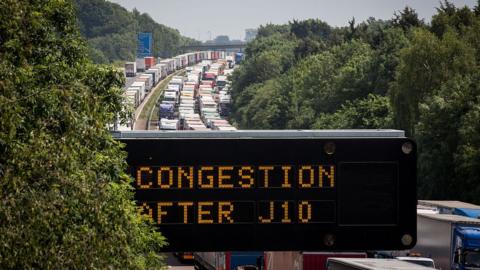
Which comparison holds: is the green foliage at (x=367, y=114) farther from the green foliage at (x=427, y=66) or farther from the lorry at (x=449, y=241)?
the lorry at (x=449, y=241)

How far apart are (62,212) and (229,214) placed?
6172 millimetres

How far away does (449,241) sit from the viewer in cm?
3831

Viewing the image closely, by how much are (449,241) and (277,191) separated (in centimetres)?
1599

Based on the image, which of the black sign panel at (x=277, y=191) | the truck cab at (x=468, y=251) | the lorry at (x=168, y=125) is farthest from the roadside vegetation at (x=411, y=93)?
the black sign panel at (x=277, y=191)

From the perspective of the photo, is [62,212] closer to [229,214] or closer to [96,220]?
[96,220]

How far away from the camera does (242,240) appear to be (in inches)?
910

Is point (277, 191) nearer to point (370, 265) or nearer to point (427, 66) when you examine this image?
point (370, 265)

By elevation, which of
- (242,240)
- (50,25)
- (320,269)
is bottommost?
(320,269)

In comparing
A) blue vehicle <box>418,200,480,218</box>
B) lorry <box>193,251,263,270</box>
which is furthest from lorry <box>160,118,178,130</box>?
blue vehicle <box>418,200,480,218</box>

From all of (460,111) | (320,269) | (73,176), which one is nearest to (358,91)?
(460,111)

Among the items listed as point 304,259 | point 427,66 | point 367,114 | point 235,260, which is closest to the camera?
point 304,259

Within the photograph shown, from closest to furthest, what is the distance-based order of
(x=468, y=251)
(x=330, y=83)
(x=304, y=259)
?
(x=468, y=251) < (x=304, y=259) < (x=330, y=83)

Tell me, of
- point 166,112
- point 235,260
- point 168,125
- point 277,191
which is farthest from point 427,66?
point 166,112

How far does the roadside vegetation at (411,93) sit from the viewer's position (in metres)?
69.9
